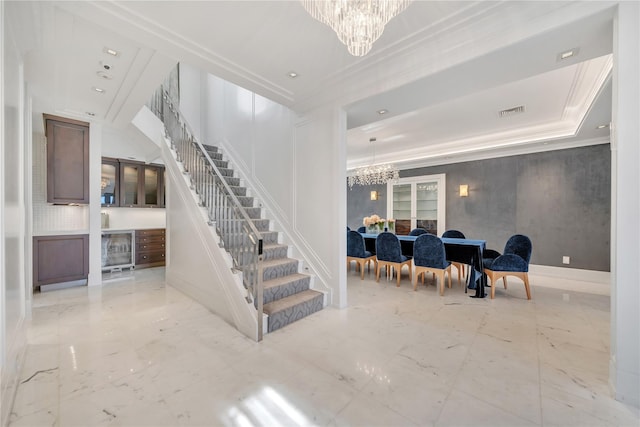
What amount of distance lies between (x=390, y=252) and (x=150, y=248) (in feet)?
16.8

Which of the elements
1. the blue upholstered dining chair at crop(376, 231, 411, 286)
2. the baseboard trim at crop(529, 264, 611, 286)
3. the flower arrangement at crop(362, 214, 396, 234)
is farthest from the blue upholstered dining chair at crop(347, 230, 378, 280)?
the baseboard trim at crop(529, 264, 611, 286)

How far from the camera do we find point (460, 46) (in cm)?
225

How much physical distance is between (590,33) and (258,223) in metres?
4.06

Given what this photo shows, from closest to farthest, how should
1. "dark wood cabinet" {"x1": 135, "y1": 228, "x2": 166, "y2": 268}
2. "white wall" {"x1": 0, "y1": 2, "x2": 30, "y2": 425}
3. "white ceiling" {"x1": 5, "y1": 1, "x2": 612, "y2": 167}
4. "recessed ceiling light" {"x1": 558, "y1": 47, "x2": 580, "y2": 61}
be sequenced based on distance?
"white wall" {"x1": 0, "y1": 2, "x2": 30, "y2": 425}, "white ceiling" {"x1": 5, "y1": 1, "x2": 612, "y2": 167}, "recessed ceiling light" {"x1": 558, "y1": 47, "x2": 580, "y2": 61}, "dark wood cabinet" {"x1": 135, "y1": 228, "x2": 166, "y2": 268}

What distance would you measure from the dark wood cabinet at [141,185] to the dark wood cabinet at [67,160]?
1.23 meters

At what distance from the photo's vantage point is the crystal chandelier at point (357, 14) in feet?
5.22

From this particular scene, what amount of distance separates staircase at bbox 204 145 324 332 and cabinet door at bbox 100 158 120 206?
3196 mm

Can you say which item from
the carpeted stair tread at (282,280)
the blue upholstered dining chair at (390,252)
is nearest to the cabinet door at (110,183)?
the carpeted stair tread at (282,280)

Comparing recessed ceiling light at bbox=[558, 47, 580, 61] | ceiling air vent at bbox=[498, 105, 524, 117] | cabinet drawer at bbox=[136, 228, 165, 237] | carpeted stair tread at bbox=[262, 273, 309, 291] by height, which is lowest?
carpeted stair tread at bbox=[262, 273, 309, 291]

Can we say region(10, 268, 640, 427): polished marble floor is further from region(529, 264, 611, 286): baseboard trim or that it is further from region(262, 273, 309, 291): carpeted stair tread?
region(529, 264, 611, 286): baseboard trim

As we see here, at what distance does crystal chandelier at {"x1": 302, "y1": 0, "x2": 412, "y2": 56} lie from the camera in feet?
5.22

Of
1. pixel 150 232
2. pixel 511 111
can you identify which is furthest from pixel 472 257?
A: pixel 150 232

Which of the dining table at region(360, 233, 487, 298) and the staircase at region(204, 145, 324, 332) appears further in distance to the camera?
the dining table at region(360, 233, 487, 298)

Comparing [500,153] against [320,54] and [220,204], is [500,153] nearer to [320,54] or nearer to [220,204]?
[320,54]
